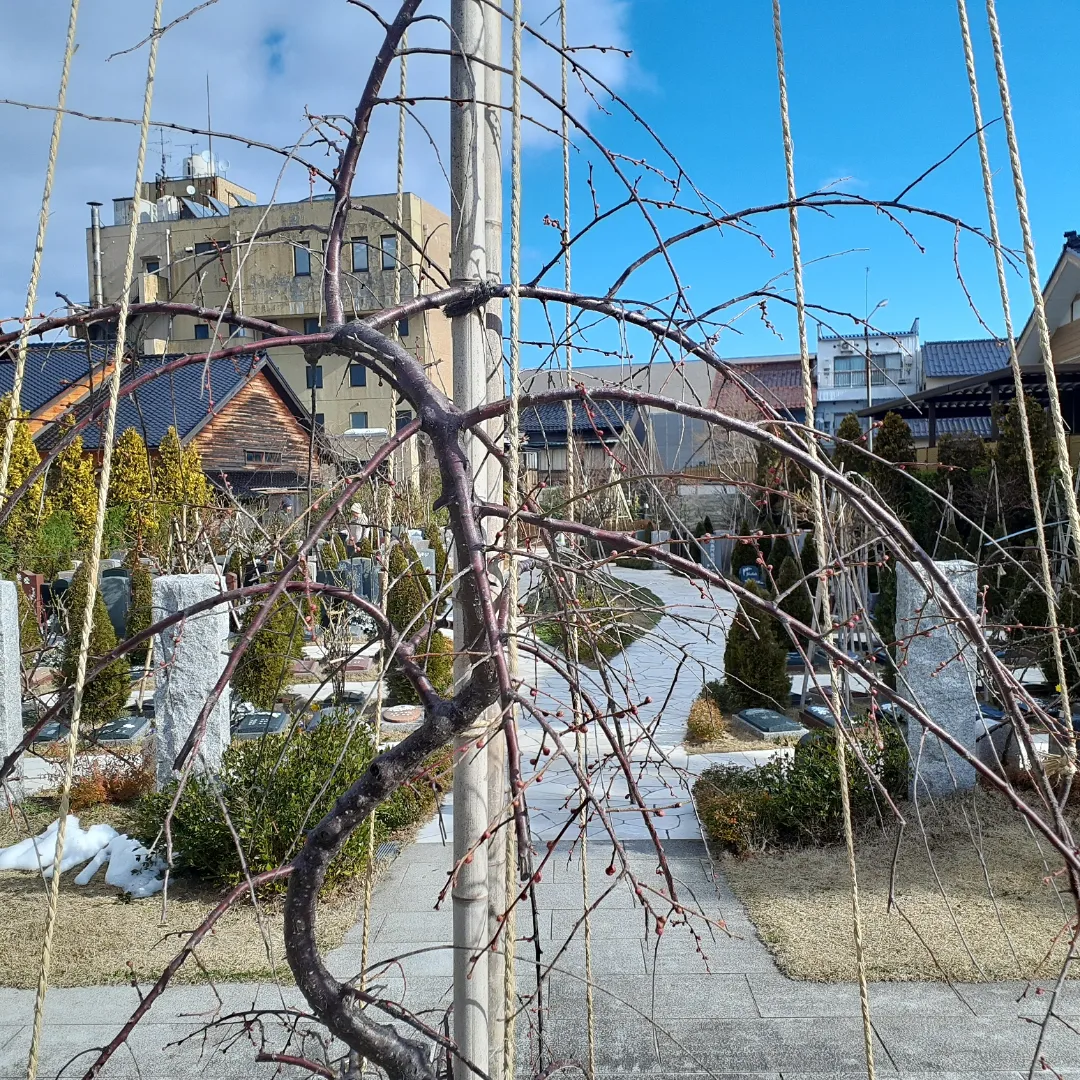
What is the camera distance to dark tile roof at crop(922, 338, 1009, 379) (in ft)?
104

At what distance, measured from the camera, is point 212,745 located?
241 inches

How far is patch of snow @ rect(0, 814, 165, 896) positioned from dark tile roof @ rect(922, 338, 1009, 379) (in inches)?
1183

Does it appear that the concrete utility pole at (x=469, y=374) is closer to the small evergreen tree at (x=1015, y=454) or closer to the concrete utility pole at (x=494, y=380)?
the concrete utility pole at (x=494, y=380)

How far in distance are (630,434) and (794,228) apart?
48 centimetres

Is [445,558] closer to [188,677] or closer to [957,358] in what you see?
[188,677]

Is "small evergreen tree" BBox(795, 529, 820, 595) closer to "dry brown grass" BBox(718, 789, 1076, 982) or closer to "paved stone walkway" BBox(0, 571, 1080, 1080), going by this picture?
"paved stone walkway" BBox(0, 571, 1080, 1080)

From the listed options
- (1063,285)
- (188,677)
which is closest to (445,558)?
(188,677)

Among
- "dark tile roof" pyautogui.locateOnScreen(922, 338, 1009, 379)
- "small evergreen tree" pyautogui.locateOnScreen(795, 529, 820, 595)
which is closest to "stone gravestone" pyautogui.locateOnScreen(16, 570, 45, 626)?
"small evergreen tree" pyautogui.locateOnScreen(795, 529, 820, 595)

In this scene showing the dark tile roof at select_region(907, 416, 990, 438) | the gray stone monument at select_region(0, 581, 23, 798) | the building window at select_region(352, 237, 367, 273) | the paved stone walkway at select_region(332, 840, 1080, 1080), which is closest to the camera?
the building window at select_region(352, 237, 367, 273)

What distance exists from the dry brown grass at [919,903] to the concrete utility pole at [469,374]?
2450 millimetres

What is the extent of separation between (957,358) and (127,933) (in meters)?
33.2

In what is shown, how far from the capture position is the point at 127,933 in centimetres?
477

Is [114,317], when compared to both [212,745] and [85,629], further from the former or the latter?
[212,745]

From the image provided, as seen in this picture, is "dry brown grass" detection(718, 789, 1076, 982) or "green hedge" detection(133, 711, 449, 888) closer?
"dry brown grass" detection(718, 789, 1076, 982)
